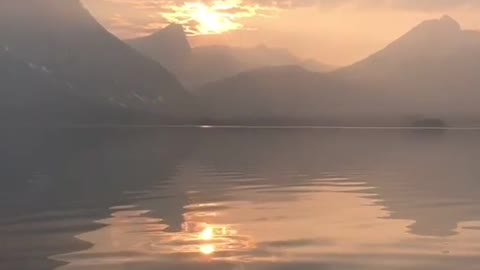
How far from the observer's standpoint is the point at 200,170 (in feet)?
117

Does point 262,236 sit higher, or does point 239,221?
point 239,221

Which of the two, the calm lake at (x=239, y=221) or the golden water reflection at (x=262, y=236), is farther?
the golden water reflection at (x=262, y=236)

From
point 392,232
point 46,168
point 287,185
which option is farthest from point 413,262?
point 46,168

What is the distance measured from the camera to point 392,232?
1577 cm

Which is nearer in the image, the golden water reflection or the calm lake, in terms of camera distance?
the calm lake

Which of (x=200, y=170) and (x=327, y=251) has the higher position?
(x=200, y=170)

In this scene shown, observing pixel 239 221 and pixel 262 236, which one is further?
pixel 239 221

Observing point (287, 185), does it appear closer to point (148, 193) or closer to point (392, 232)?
point (148, 193)

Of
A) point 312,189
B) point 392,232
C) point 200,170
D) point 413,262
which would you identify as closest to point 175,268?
point 413,262

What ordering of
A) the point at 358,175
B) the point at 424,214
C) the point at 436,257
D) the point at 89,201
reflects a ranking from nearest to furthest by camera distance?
the point at 436,257 → the point at 424,214 → the point at 89,201 → the point at 358,175

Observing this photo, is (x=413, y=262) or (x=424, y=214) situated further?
(x=424, y=214)

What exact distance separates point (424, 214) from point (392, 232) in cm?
353

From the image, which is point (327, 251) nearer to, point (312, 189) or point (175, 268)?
point (175, 268)

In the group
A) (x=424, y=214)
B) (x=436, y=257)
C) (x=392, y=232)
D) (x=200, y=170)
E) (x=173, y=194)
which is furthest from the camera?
(x=200, y=170)
